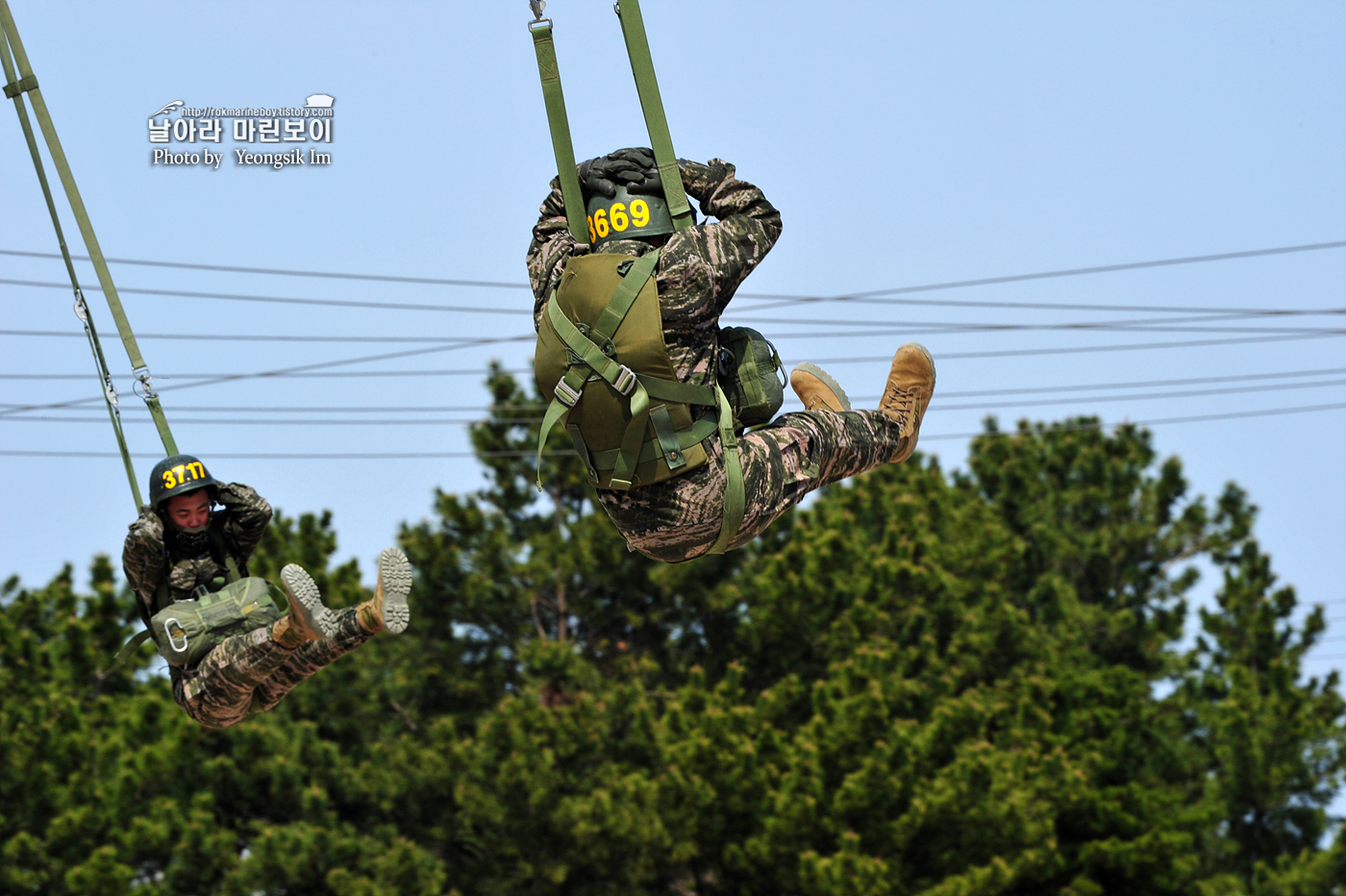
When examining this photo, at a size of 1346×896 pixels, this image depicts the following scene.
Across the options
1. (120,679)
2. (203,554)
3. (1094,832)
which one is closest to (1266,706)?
(1094,832)

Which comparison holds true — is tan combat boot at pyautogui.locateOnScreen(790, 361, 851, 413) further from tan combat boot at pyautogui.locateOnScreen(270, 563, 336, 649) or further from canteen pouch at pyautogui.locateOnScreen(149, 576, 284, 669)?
canteen pouch at pyautogui.locateOnScreen(149, 576, 284, 669)

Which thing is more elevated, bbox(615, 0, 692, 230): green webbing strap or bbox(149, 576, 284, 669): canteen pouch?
bbox(615, 0, 692, 230): green webbing strap

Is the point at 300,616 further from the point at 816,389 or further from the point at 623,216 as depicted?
the point at 623,216

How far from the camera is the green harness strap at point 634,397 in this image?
17.0 feet

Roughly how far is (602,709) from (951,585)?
679 centimetres

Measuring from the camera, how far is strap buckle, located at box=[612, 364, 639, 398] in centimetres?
519

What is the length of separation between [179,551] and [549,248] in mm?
3188

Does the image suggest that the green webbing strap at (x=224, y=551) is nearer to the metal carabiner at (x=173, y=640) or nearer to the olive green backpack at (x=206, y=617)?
the olive green backpack at (x=206, y=617)

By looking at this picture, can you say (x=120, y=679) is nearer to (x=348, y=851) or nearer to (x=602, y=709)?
(x=348, y=851)

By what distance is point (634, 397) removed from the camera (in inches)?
205

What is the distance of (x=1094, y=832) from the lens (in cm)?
2716

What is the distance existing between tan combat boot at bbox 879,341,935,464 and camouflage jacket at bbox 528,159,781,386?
0.95 m

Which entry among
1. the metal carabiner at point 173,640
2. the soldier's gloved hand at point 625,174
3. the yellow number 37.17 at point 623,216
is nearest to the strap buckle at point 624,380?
the yellow number 37.17 at point 623,216

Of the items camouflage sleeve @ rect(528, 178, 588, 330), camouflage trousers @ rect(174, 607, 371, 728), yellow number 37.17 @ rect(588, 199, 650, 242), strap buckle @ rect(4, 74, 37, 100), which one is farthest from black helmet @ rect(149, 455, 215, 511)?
Answer: yellow number 37.17 @ rect(588, 199, 650, 242)
